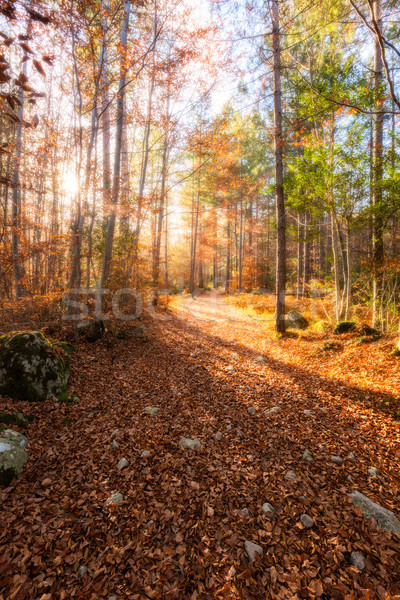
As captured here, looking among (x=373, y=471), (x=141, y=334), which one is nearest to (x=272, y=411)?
(x=373, y=471)

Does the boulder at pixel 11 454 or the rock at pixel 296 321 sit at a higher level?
the rock at pixel 296 321

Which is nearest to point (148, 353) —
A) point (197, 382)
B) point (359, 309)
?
point (197, 382)

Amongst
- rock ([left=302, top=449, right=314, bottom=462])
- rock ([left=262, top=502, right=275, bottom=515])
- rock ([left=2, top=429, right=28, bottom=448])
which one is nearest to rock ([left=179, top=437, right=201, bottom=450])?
rock ([left=262, top=502, right=275, bottom=515])

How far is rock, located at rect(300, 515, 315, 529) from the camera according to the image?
8.00 feet

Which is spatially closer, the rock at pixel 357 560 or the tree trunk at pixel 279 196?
the rock at pixel 357 560

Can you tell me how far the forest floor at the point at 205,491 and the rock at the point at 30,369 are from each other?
27 cm

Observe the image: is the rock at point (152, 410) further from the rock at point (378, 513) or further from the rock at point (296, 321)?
the rock at point (296, 321)

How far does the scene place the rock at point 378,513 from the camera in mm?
2383

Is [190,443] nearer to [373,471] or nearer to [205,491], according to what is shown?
[205,491]

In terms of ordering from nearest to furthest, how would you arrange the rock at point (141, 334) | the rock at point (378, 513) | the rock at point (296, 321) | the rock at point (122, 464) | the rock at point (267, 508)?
the rock at point (378, 513), the rock at point (267, 508), the rock at point (122, 464), the rock at point (141, 334), the rock at point (296, 321)

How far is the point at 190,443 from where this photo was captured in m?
3.65

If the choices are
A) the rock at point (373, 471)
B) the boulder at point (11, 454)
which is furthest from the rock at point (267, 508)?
the boulder at point (11, 454)

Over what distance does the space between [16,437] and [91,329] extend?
13.7 ft

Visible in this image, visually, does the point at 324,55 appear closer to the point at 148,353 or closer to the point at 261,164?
the point at 261,164
